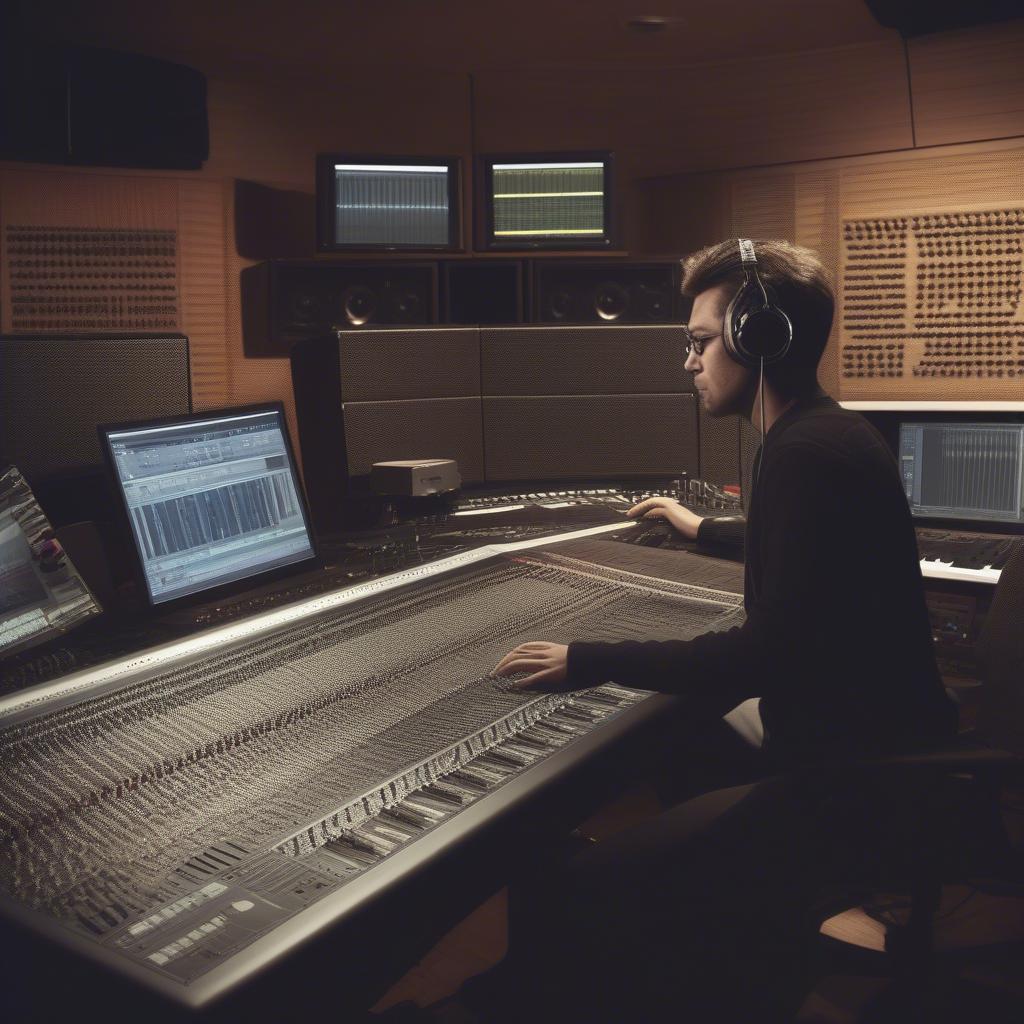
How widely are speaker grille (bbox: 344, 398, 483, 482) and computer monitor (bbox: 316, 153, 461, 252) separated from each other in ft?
2.49

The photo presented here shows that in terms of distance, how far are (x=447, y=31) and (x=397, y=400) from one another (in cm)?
144

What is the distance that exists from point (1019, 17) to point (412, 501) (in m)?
2.38

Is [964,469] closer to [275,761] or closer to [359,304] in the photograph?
[359,304]

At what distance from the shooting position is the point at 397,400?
9.05 feet

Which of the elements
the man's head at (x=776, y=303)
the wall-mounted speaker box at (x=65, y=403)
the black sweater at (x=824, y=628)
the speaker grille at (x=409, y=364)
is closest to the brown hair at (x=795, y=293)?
the man's head at (x=776, y=303)

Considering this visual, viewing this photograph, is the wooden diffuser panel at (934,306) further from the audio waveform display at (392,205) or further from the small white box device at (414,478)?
the small white box device at (414,478)

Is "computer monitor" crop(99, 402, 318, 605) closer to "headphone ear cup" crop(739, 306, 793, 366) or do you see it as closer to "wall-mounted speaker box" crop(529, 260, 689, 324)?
"headphone ear cup" crop(739, 306, 793, 366)

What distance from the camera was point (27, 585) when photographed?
1310 mm

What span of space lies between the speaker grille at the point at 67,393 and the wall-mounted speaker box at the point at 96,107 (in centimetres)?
203

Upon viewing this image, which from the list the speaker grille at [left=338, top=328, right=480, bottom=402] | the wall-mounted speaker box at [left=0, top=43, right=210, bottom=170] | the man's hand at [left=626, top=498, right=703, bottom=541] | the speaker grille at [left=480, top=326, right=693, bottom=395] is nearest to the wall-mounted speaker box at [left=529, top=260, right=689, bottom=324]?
the speaker grille at [left=480, top=326, right=693, bottom=395]

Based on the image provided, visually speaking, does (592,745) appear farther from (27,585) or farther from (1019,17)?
(1019,17)

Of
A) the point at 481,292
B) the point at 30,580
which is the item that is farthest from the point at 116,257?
the point at 30,580

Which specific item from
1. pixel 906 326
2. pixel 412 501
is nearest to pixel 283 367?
pixel 412 501

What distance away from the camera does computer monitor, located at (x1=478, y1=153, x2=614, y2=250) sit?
327 centimetres
